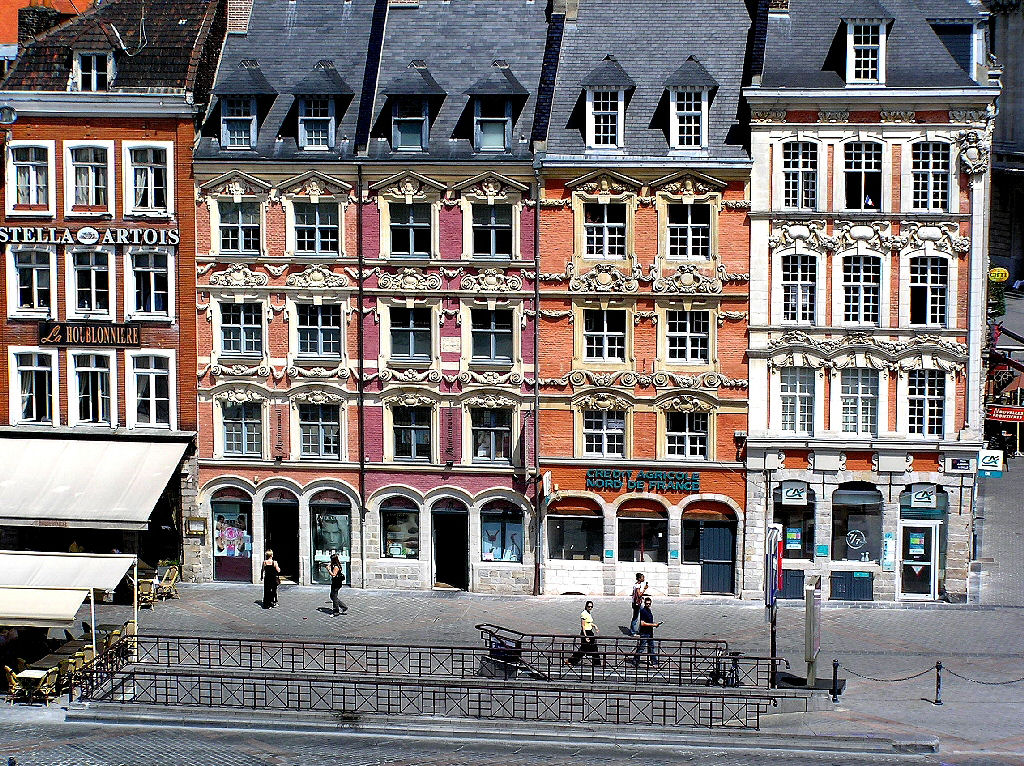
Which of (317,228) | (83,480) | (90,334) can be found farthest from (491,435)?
(90,334)

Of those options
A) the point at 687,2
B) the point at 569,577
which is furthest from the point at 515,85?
the point at 569,577

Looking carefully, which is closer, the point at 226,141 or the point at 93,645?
the point at 93,645

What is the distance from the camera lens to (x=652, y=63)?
175 feet

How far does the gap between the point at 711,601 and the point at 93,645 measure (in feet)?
59.4

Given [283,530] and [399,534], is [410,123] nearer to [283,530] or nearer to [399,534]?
[399,534]

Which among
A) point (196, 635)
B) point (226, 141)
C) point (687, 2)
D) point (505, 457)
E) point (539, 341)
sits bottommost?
point (196, 635)

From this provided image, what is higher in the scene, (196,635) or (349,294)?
(349,294)

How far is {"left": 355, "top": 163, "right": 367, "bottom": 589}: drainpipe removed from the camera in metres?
53.2

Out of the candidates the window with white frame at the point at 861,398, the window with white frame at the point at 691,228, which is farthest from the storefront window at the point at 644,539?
the window with white frame at the point at 691,228

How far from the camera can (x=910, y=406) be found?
2052 inches

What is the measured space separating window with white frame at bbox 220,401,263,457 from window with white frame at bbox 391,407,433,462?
418 cm

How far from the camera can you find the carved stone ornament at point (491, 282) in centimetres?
5275

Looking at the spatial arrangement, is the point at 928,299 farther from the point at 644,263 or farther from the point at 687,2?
the point at 687,2

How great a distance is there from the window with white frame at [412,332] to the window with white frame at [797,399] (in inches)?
411
